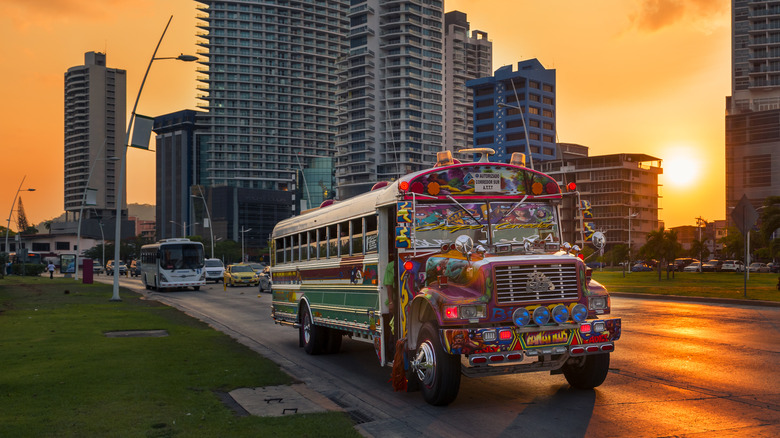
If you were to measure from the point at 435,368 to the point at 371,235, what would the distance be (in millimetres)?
3007

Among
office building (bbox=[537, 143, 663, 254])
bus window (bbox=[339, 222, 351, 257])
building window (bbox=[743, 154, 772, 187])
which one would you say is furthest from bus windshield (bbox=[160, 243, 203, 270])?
building window (bbox=[743, 154, 772, 187])

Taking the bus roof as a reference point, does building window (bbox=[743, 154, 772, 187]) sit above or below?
above

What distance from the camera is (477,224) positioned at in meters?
9.77

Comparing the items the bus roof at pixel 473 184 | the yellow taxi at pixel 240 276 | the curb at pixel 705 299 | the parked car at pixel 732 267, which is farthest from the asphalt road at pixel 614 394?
the parked car at pixel 732 267

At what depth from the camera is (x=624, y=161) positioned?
148 m

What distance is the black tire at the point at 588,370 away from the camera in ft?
30.6

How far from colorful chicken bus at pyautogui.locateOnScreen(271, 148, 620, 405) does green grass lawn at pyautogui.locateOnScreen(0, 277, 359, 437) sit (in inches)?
58.9

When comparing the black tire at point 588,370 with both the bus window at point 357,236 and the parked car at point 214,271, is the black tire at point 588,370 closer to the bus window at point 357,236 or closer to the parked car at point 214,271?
the bus window at point 357,236

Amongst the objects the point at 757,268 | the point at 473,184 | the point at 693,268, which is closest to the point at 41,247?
the point at 693,268

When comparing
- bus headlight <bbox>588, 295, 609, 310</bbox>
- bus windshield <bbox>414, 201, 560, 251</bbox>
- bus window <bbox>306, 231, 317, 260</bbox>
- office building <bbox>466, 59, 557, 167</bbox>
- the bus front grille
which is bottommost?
bus headlight <bbox>588, 295, 609, 310</bbox>

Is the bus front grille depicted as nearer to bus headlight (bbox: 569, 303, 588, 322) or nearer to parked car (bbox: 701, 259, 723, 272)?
bus headlight (bbox: 569, 303, 588, 322)

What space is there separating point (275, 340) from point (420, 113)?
163 meters

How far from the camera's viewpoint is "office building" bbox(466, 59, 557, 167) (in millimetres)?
158250

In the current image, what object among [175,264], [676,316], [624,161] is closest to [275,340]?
[676,316]
